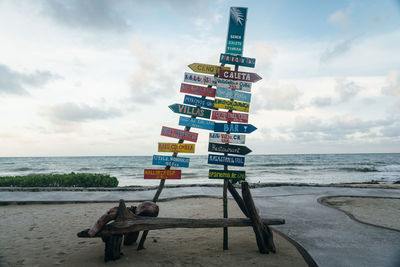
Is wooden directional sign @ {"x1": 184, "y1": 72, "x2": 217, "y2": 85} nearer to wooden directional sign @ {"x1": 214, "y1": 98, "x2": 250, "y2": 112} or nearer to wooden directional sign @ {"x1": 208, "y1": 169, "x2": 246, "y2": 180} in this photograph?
wooden directional sign @ {"x1": 214, "y1": 98, "x2": 250, "y2": 112}

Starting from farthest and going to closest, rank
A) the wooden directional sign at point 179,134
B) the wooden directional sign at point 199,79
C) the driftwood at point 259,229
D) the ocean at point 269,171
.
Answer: the ocean at point 269,171
the wooden directional sign at point 199,79
the wooden directional sign at point 179,134
the driftwood at point 259,229

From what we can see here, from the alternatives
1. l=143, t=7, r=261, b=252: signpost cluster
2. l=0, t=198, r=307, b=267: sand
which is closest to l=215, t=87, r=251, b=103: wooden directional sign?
l=143, t=7, r=261, b=252: signpost cluster

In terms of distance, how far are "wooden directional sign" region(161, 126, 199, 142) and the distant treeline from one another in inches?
371

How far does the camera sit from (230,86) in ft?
17.5

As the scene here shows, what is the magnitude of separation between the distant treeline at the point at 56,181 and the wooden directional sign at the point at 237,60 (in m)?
10.7

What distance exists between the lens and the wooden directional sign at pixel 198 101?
17.6 feet

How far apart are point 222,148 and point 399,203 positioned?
8.16 meters

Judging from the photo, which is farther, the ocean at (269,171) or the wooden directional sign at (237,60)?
the ocean at (269,171)

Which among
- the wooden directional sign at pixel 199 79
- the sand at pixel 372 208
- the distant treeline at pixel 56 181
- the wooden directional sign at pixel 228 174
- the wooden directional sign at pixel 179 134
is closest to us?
the wooden directional sign at pixel 228 174

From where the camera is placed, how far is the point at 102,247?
4.77 metres

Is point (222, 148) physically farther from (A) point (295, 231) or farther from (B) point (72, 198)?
(B) point (72, 198)

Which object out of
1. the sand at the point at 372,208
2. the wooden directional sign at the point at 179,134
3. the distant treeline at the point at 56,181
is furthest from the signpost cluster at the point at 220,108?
the distant treeline at the point at 56,181

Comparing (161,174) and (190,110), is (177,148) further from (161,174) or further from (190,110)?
(190,110)

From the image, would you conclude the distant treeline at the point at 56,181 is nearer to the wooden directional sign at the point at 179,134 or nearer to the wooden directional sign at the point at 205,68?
the wooden directional sign at the point at 179,134
